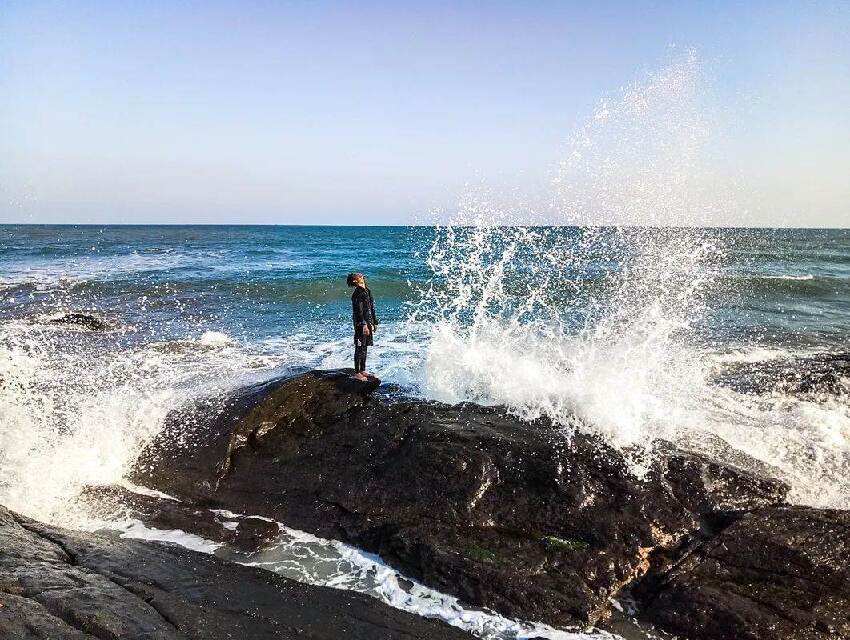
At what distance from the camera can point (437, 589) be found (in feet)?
16.3

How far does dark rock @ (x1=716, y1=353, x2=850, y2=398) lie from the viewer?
9.96 metres

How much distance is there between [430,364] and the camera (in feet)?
31.7

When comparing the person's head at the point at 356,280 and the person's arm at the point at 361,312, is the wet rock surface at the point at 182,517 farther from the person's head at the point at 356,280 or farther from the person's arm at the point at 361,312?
the person's head at the point at 356,280

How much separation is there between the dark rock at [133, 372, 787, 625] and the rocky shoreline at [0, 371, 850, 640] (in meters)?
0.02

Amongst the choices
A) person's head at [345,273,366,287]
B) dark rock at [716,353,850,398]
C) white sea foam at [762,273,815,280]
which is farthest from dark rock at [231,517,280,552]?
white sea foam at [762,273,815,280]

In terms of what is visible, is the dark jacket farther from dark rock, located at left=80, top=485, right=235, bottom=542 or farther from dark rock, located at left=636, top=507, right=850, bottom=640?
dark rock, located at left=636, top=507, right=850, bottom=640

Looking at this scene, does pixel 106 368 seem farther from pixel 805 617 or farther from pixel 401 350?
pixel 805 617

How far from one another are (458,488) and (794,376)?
365 inches

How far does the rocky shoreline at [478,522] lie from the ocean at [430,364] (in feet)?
1.13

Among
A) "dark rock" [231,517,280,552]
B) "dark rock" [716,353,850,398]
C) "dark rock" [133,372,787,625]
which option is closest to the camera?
"dark rock" [133,372,787,625]

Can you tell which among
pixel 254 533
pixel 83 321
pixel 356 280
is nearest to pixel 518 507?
pixel 254 533

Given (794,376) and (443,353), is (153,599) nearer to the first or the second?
(443,353)

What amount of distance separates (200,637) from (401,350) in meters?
9.09

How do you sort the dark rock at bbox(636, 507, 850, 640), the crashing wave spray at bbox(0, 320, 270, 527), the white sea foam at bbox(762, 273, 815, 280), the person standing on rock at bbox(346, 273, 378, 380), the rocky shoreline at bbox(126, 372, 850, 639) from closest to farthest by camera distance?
the dark rock at bbox(636, 507, 850, 640)
the rocky shoreline at bbox(126, 372, 850, 639)
the crashing wave spray at bbox(0, 320, 270, 527)
the person standing on rock at bbox(346, 273, 378, 380)
the white sea foam at bbox(762, 273, 815, 280)
